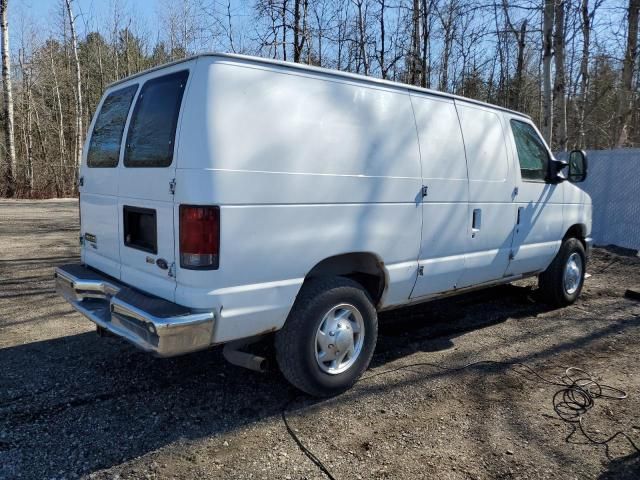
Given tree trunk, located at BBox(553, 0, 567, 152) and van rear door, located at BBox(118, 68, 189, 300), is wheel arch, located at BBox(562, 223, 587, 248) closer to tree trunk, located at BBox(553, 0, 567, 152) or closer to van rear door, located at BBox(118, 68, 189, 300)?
van rear door, located at BBox(118, 68, 189, 300)

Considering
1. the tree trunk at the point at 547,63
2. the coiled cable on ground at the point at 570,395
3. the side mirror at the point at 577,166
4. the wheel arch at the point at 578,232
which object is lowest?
the coiled cable on ground at the point at 570,395

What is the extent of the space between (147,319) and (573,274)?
17.7 ft

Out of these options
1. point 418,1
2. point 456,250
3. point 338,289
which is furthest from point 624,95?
point 338,289

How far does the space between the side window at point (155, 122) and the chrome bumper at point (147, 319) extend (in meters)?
0.87

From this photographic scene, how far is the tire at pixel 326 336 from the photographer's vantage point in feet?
11.7

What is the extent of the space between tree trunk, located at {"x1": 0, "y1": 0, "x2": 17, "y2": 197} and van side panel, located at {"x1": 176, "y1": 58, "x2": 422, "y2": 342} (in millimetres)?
19991

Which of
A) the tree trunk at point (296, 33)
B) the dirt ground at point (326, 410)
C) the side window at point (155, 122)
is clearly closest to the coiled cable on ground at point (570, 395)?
Result: the dirt ground at point (326, 410)

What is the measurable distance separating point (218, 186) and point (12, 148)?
2104cm

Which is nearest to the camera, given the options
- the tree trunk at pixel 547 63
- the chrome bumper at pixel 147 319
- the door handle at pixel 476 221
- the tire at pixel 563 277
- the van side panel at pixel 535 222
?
the chrome bumper at pixel 147 319

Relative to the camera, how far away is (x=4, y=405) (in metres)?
3.64

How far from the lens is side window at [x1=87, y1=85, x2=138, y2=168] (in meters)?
3.97

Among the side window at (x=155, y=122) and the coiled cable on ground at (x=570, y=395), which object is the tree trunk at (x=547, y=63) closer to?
the coiled cable on ground at (x=570, y=395)

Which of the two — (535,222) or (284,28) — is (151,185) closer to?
(535,222)

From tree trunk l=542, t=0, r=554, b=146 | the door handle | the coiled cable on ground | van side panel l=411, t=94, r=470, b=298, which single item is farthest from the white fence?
van side panel l=411, t=94, r=470, b=298
